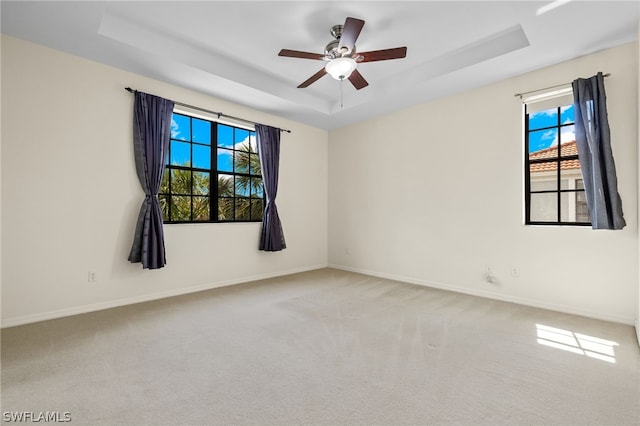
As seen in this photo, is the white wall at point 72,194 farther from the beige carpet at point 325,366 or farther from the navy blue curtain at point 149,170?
the beige carpet at point 325,366

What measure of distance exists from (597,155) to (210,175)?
15.1 feet

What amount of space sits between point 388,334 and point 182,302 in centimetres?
250

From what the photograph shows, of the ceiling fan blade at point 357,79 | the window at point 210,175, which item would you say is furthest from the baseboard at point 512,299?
the ceiling fan blade at point 357,79

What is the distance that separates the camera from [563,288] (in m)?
3.27

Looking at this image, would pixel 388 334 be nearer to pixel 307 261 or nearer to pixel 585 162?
pixel 585 162

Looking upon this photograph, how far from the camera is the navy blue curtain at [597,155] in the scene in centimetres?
287

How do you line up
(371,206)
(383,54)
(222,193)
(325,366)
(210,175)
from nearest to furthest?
(325,366)
(383,54)
(210,175)
(222,193)
(371,206)

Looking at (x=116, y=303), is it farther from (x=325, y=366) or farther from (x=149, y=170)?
(x=325, y=366)

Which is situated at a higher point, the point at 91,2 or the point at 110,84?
the point at 91,2

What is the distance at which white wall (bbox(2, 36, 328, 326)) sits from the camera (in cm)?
286

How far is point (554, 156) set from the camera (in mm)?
3445

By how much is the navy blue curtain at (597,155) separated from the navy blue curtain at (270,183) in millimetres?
3931

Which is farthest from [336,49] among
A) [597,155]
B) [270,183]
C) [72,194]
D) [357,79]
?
[72,194]

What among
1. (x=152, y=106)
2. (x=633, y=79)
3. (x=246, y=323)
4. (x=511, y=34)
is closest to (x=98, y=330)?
(x=246, y=323)
